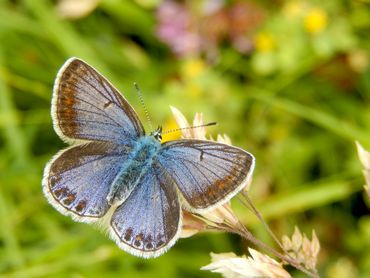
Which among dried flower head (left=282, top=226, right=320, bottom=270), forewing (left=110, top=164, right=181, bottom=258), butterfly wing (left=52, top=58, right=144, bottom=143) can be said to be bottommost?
dried flower head (left=282, top=226, right=320, bottom=270)

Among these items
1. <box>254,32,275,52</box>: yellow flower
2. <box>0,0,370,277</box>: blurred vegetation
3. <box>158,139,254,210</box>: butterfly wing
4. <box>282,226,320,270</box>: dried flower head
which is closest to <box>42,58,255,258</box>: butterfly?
<box>158,139,254,210</box>: butterfly wing

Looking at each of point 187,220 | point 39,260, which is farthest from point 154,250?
point 39,260

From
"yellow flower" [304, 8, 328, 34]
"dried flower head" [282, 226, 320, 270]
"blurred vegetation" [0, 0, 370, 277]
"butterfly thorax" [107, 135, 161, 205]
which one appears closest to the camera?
"dried flower head" [282, 226, 320, 270]

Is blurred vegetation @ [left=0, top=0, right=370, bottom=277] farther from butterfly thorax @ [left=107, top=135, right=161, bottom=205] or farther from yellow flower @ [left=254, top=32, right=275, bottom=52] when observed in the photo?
butterfly thorax @ [left=107, top=135, right=161, bottom=205]

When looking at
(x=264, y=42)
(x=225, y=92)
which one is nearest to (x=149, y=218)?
(x=225, y=92)

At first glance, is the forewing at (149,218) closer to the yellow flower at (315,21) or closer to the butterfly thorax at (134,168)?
the butterfly thorax at (134,168)

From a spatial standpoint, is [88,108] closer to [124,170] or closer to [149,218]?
[124,170]
